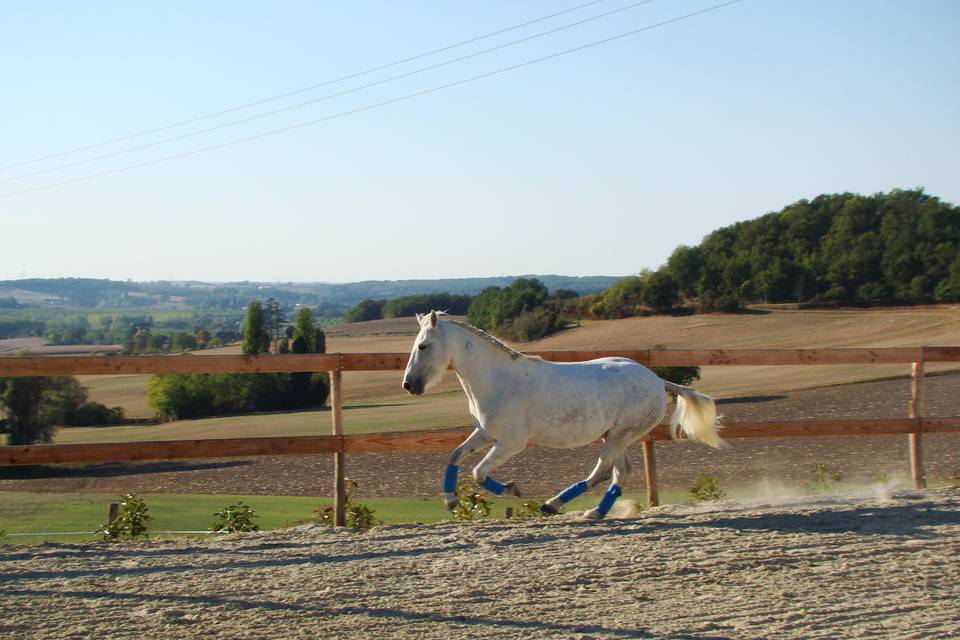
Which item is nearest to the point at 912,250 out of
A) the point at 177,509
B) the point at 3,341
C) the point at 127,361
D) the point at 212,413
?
A: the point at 212,413

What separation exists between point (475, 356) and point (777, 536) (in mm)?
2398

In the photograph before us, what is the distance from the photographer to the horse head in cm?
646

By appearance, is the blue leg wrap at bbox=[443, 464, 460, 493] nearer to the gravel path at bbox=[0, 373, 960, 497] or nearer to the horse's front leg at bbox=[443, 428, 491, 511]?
the horse's front leg at bbox=[443, 428, 491, 511]

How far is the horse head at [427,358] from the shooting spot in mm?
6457

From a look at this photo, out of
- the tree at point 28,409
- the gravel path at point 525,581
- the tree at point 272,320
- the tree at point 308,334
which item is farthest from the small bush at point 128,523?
the tree at point 272,320

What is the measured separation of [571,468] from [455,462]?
8771mm

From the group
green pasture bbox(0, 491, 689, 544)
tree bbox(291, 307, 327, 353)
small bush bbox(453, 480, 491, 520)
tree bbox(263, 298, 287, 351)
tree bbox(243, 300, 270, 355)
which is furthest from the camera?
tree bbox(263, 298, 287, 351)

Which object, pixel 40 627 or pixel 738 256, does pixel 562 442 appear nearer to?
pixel 40 627

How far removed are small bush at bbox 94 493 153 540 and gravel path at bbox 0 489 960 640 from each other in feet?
2.78

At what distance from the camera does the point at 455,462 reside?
21.5ft

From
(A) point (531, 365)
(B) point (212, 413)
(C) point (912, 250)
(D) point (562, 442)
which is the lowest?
(B) point (212, 413)

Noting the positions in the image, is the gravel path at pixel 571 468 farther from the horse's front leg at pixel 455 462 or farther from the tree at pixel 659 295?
the tree at pixel 659 295

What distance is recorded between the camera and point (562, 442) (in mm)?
6742

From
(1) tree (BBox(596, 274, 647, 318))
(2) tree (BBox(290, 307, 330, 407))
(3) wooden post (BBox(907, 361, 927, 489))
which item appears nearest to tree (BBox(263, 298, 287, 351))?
(2) tree (BBox(290, 307, 330, 407))
